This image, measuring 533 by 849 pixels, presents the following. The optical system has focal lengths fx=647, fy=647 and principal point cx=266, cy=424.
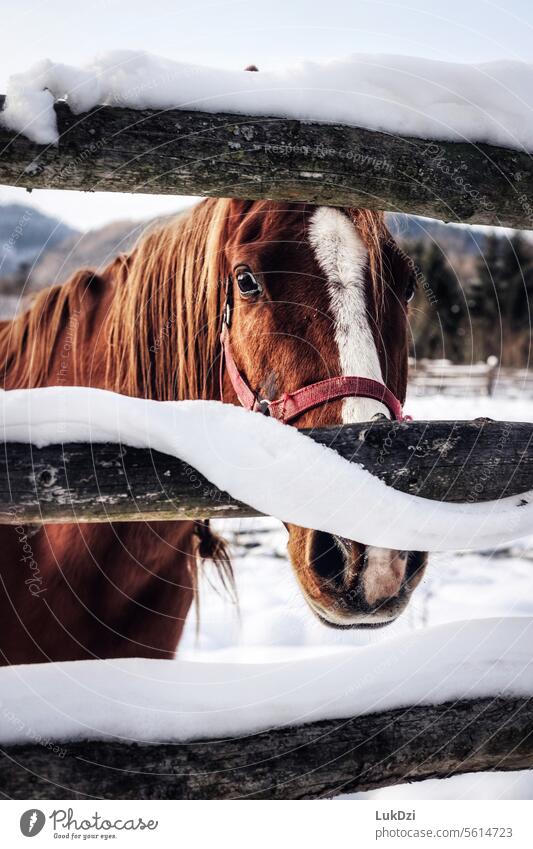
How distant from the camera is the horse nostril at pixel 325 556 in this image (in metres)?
1.57

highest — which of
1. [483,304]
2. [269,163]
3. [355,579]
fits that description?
[483,304]

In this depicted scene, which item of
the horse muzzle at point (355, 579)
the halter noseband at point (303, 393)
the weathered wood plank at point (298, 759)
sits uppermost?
the halter noseband at point (303, 393)

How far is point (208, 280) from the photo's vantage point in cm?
212

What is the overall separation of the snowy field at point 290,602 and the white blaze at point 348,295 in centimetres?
174

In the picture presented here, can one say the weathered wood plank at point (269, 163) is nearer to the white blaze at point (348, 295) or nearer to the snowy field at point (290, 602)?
the white blaze at point (348, 295)

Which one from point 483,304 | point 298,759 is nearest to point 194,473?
point 298,759

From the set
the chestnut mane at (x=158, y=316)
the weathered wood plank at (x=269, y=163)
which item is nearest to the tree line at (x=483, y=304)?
the chestnut mane at (x=158, y=316)

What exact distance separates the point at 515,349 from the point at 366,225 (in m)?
19.0

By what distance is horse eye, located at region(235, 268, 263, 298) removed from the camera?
191cm

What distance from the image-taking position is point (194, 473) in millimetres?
1242

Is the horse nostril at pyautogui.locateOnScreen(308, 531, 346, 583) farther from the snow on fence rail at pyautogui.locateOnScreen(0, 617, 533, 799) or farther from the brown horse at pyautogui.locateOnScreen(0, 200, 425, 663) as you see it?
the snow on fence rail at pyautogui.locateOnScreen(0, 617, 533, 799)
